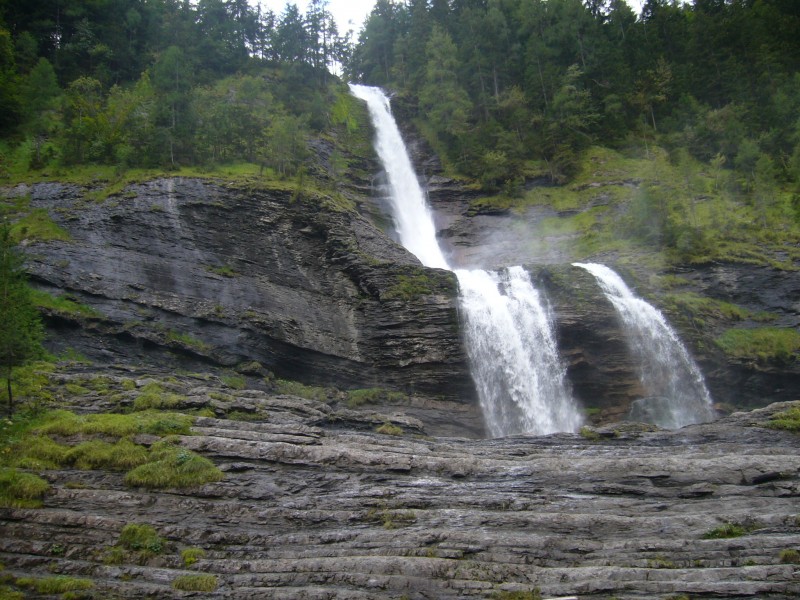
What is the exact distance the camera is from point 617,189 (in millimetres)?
45281

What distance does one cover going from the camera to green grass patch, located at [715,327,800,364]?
29562 mm

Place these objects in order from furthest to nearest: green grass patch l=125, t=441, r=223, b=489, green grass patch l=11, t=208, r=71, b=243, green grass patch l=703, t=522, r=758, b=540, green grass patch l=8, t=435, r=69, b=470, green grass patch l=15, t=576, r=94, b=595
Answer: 1. green grass patch l=11, t=208, r=71, b=243
2. green grass patch l=8, t=435, r=69, b=470
3. green grass patch l=125, t=441, r=223, b=489
4. green grass patch l=703, t=522, r=758, b=540
5. green grass patch l=15, t=576, r=94, b=595

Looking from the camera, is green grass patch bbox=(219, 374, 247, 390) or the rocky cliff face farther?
the rocky cliff face

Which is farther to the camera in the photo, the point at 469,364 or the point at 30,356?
the point at 469,364

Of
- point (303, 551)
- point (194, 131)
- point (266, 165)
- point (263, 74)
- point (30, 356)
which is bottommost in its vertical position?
point (303, 551)

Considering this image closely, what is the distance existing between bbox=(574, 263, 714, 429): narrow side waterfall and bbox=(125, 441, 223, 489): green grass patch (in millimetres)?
20587

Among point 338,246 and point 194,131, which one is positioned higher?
point 194,131

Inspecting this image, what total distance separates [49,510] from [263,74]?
2010 inches

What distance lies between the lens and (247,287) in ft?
92.0

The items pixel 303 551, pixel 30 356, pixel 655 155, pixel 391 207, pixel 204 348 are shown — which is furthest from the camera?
pixel 655 155

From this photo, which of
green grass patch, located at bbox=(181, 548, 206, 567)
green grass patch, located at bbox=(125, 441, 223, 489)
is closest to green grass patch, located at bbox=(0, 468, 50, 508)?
green grass patch, located at bbox=(125, 441, 223, 489)

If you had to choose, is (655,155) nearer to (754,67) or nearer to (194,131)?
(754,67)

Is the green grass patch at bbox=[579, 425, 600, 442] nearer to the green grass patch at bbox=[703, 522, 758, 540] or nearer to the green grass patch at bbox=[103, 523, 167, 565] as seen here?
the green grass patch at bbox=[703, 522, 758, 540]

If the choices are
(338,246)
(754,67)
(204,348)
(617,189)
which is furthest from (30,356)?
(754,67)
